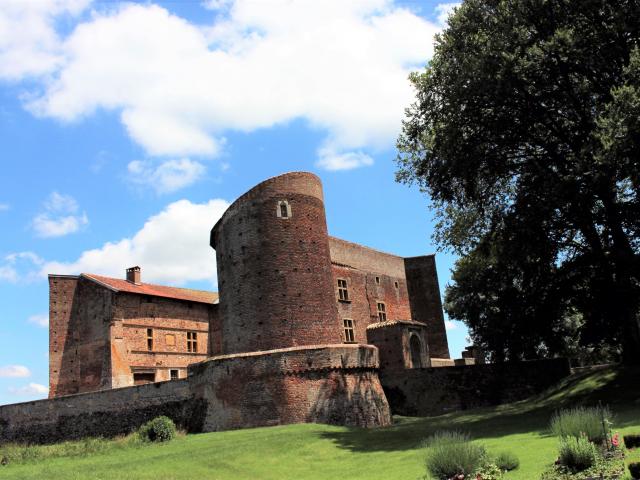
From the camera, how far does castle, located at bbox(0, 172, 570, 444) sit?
24516mm

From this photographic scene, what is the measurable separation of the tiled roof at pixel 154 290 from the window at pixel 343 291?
9898 mm

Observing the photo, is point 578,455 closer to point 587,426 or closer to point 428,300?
point 587,426

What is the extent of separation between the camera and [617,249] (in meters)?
23.2

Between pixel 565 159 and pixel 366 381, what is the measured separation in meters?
12.1

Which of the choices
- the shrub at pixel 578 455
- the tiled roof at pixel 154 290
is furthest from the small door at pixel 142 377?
the shrub at pixel 578 455

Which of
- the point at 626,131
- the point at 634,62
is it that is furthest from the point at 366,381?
the point at 634,62

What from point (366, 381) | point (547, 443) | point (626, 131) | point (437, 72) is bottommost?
point (547, 443)

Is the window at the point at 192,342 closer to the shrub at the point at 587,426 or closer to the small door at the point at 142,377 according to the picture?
the small door at the point at 142,377

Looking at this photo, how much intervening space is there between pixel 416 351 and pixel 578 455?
24.9m

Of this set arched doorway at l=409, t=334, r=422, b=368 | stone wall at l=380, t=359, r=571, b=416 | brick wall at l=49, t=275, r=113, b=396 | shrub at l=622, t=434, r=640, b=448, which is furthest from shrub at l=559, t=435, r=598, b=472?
brick wall at l=49, t=275, r=113, b=396

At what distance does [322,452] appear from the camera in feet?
60.0

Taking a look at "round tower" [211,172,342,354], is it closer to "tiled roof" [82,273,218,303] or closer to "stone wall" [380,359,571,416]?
"stone wall" [380,359,571,416]

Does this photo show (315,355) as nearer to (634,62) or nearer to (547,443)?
(547,443)

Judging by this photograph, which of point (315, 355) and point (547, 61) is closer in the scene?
point (547, 61)
